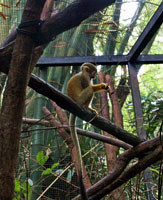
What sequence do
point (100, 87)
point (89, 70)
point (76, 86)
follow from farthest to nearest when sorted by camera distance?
1. point (89, 70)
2. point (76, 86)
3. point (100, 87)

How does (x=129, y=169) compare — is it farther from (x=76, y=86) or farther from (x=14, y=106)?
(x=14, y=106)

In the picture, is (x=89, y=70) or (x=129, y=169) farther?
(x=89, y=70)

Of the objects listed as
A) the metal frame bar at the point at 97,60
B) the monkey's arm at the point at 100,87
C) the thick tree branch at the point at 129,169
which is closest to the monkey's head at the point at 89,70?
the monkey's arm at the point at 100,87

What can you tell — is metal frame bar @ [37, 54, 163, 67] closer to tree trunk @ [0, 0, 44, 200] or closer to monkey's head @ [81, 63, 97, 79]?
monkey's head @ [81, 63, 97, 79]

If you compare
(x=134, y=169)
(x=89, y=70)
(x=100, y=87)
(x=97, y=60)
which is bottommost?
(x=134, y=169)

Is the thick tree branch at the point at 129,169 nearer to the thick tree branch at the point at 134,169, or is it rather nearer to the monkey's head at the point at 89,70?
the thick tree branch at the point at 134,169

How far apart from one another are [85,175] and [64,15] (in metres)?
1.72

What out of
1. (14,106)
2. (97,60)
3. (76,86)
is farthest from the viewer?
(97,60)

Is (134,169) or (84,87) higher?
(84,87)

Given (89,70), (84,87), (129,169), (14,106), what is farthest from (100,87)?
(14,106)

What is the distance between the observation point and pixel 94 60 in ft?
10.2

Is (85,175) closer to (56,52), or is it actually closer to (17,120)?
(17,120)

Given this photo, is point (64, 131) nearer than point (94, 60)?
Yes

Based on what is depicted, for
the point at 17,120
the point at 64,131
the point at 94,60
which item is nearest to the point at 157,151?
the point at 64,131
